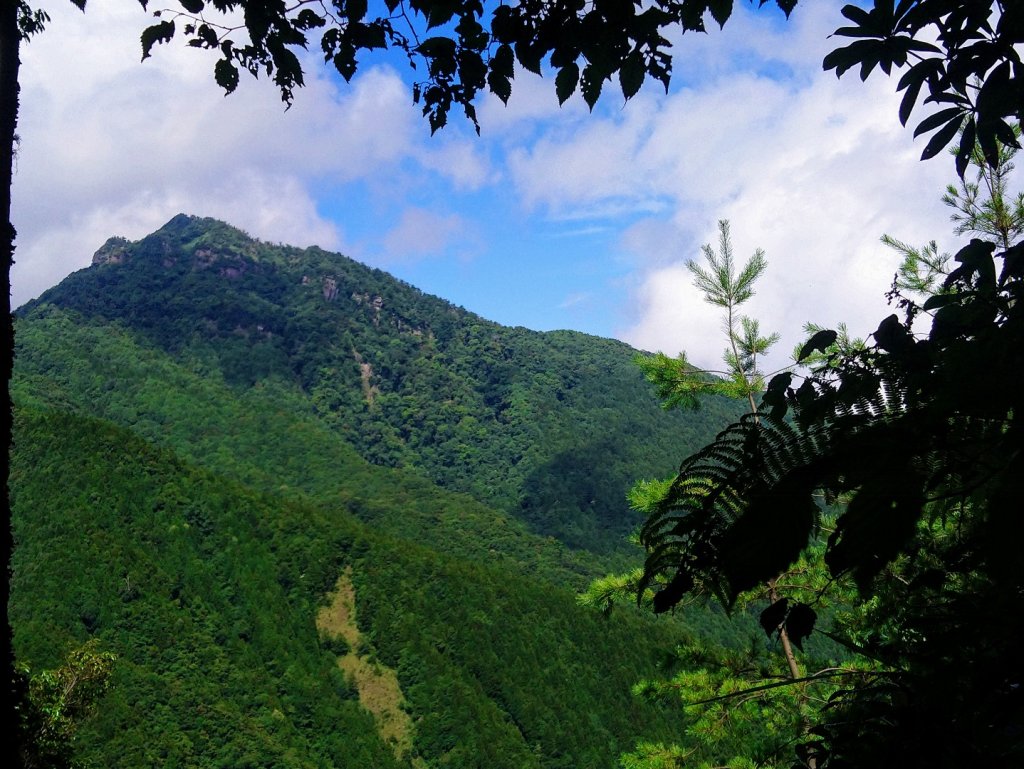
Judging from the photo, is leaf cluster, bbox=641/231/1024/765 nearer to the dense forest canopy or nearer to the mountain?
the dense forest canopy

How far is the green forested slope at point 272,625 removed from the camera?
58.2 metres

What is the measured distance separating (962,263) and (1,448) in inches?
150

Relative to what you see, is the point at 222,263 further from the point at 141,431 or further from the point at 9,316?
the point at 9,316

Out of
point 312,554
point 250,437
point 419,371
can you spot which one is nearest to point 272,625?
point 312,554

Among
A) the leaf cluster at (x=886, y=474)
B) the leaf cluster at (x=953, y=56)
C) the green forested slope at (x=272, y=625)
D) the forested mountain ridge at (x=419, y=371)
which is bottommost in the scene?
the green forested slope at (x=272, y=625)

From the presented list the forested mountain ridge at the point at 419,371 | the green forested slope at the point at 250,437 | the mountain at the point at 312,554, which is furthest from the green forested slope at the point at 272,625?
the forested mountain ridge at the point at 419,371

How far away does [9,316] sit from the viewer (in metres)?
3.48

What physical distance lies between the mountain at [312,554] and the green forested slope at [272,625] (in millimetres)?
239

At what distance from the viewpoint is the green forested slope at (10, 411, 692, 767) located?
5822 cm

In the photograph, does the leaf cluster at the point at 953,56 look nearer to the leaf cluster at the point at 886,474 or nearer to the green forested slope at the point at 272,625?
the leaf cluster at the point at 886,474

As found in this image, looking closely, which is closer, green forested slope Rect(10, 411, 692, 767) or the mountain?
green forested slope Rect(10, 411, 692, 767)

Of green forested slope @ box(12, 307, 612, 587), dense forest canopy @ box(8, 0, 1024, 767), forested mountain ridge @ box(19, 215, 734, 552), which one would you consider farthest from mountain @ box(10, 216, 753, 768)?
dense forest canopy @ box(8, 0, 1024, 767)

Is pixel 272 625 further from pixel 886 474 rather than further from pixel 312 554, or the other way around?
pixel 886 474

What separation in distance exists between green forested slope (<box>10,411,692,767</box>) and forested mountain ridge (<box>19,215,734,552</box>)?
45.7 meters
